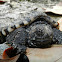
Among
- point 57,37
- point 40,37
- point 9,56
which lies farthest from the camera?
point 57,37

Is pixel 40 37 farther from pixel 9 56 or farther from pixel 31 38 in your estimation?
pixel 9 56

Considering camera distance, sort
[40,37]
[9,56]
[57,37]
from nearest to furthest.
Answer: [9,56], [40,37], [57,37]

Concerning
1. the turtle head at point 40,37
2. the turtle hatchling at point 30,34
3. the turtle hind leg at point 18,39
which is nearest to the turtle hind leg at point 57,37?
the turtle hatchling at point 30,34

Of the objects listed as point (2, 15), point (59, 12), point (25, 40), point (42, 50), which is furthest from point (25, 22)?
point (59, 12)

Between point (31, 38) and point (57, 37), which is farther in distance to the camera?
point (57, 37)

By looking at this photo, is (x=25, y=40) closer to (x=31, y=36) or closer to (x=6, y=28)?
(x=31, y=36)

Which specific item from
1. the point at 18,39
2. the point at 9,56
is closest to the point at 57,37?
the point at 18,39

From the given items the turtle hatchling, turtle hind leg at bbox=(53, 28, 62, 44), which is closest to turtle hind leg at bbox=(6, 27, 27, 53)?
the turtle hatchling

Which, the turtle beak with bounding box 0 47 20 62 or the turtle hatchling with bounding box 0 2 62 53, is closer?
the turtle beak with bounding box 0 47 20 62

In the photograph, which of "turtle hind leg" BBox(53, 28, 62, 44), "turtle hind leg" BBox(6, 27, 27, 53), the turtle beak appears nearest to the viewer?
the turtle beak

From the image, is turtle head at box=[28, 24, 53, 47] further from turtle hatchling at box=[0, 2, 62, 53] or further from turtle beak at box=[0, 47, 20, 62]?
turtle beak at box=[0, 47, 20, 62]
